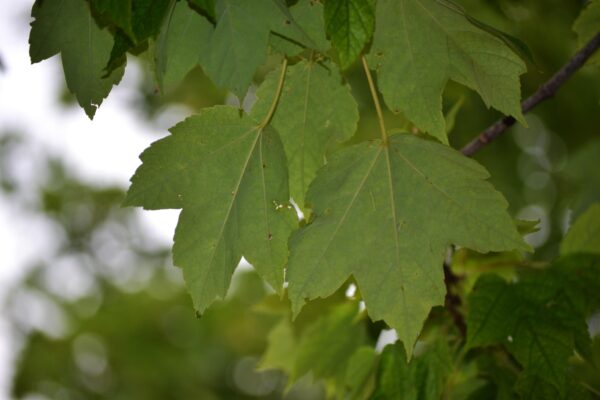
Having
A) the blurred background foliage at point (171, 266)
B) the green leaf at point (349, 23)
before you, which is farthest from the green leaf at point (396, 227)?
the blurred background foliage at point (171, 266)

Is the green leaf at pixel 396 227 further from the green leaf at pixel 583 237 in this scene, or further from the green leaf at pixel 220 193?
the green leaf at pixel 583 237

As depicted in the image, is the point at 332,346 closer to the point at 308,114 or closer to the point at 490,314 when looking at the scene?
the point at 490,314

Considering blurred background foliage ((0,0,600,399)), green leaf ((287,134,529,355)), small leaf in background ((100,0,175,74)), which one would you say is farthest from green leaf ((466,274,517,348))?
blurred background foliage ((0,0,600,399))

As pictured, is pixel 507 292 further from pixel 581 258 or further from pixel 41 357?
pixel 41 357

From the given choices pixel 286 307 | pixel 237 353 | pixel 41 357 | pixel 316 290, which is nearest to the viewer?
pixel 316 290

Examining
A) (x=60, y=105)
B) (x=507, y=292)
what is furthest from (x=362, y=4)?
(x=60, y=105)
